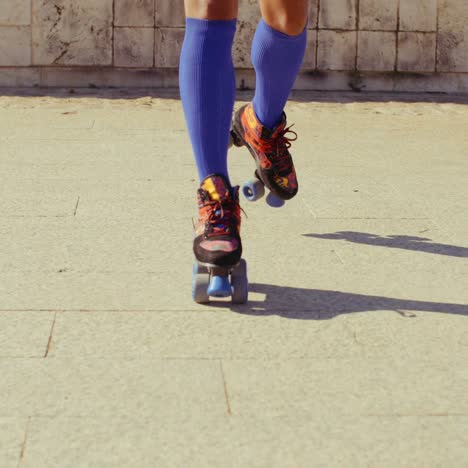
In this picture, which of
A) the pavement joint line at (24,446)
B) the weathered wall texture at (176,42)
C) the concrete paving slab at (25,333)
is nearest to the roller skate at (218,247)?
the concrete paving slab at (25,333)

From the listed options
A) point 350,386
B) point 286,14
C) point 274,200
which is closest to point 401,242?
point 274,200

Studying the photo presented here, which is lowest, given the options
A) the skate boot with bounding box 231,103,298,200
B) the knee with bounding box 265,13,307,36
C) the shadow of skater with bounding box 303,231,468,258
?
the shadow of skater with bounding box 303,231,468,258

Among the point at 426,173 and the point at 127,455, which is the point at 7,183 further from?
the point at 127,455

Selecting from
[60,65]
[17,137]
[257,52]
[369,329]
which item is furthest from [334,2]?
[369,329]

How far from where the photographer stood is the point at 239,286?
8.80 ft

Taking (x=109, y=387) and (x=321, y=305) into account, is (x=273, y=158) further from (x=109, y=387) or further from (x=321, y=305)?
(x=109, y=387)

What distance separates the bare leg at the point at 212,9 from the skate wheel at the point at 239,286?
649 millimetres

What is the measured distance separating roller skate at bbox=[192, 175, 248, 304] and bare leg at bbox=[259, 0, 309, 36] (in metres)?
0.51

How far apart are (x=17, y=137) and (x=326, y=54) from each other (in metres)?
2.50

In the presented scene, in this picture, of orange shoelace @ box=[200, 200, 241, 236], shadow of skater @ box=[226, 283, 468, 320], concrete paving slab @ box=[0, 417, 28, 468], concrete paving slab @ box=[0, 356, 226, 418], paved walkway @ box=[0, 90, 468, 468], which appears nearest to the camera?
concrete paving slab @ box=[0, 417, 28, 468]

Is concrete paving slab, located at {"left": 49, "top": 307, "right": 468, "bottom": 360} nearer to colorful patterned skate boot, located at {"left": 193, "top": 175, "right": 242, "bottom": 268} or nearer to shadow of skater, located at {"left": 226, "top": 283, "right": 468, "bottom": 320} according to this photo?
shadow of skater, located at {"left": 226, "top": 283, "right": 468, "bottom": 320}

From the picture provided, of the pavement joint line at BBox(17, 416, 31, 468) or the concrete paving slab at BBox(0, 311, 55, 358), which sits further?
the concrete paving slab at BBox(0, 311, 55, 358)

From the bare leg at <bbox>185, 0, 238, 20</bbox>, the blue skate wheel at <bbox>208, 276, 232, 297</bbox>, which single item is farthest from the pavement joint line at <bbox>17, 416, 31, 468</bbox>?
the bare leg at <bbox>185, 0, 238, 20</bbox>

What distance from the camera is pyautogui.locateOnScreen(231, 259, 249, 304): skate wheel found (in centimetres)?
268
